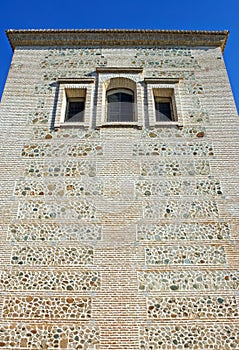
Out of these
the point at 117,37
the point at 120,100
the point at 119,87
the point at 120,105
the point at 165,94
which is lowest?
the point at 120,105

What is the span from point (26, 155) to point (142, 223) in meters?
2.71

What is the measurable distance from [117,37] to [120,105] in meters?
2.04

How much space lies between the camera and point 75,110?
Answer: 8.48m

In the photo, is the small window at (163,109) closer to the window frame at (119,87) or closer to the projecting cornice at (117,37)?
the window frame at (119,87)

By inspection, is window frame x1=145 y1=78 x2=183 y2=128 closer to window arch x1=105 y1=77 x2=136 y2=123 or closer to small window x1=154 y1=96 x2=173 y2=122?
small window x1=154 y1=96 x2=173 y2=122

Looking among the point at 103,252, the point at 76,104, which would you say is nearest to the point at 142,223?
the point at 103,252

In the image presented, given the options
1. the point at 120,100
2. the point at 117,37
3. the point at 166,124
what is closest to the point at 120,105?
the point at 120,100

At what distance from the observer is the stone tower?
5.75 metres

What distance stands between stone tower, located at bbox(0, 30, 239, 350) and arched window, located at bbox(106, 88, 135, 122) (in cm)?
3

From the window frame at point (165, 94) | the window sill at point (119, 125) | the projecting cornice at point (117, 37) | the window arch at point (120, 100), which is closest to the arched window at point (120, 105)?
the window arch at point (120, 100)

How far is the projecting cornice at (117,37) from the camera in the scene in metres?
9.36

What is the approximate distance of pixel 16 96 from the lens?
8.40 m

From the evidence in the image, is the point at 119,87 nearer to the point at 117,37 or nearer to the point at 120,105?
the point at 120,105

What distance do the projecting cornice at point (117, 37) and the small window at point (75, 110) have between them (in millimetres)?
1689
